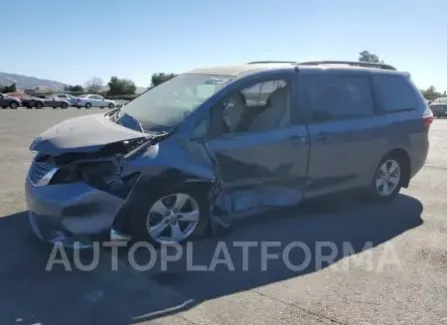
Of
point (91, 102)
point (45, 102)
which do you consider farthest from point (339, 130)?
point (91, 102)

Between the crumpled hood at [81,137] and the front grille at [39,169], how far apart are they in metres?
0.13

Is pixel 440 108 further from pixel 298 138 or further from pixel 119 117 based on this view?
pixel 119 117

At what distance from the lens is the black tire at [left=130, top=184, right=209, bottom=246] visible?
4262 mm

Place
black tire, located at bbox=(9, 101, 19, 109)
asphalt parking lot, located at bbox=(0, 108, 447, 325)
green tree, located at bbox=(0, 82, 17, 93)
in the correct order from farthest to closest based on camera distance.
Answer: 1. green tree, located at bbox=(0, 82, 17, 93)
2. black tire, located at bbox=(9, 101, 19, 109)
3. asphalt parking lot, located at bbox=(0, 108, 447, 325)

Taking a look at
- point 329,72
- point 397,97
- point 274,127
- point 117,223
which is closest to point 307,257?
point 274,127

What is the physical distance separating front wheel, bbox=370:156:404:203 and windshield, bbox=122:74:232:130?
99.7 inches

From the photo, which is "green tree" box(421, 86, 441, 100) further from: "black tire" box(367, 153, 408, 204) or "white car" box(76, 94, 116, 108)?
"black tire" box(367, 153, 408, 204)

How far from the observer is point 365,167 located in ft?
19.5

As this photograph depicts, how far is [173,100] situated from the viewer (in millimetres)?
5199

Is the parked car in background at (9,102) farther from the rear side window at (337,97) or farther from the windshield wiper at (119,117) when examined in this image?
the rear side window at (337,97)

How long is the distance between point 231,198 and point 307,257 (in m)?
0.94

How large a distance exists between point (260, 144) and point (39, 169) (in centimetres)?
216

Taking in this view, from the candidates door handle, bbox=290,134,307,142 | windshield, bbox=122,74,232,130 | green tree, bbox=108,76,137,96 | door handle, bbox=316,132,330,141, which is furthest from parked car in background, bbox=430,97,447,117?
green tree, bbox=108,76,137,96

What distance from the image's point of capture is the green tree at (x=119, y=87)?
228ft
